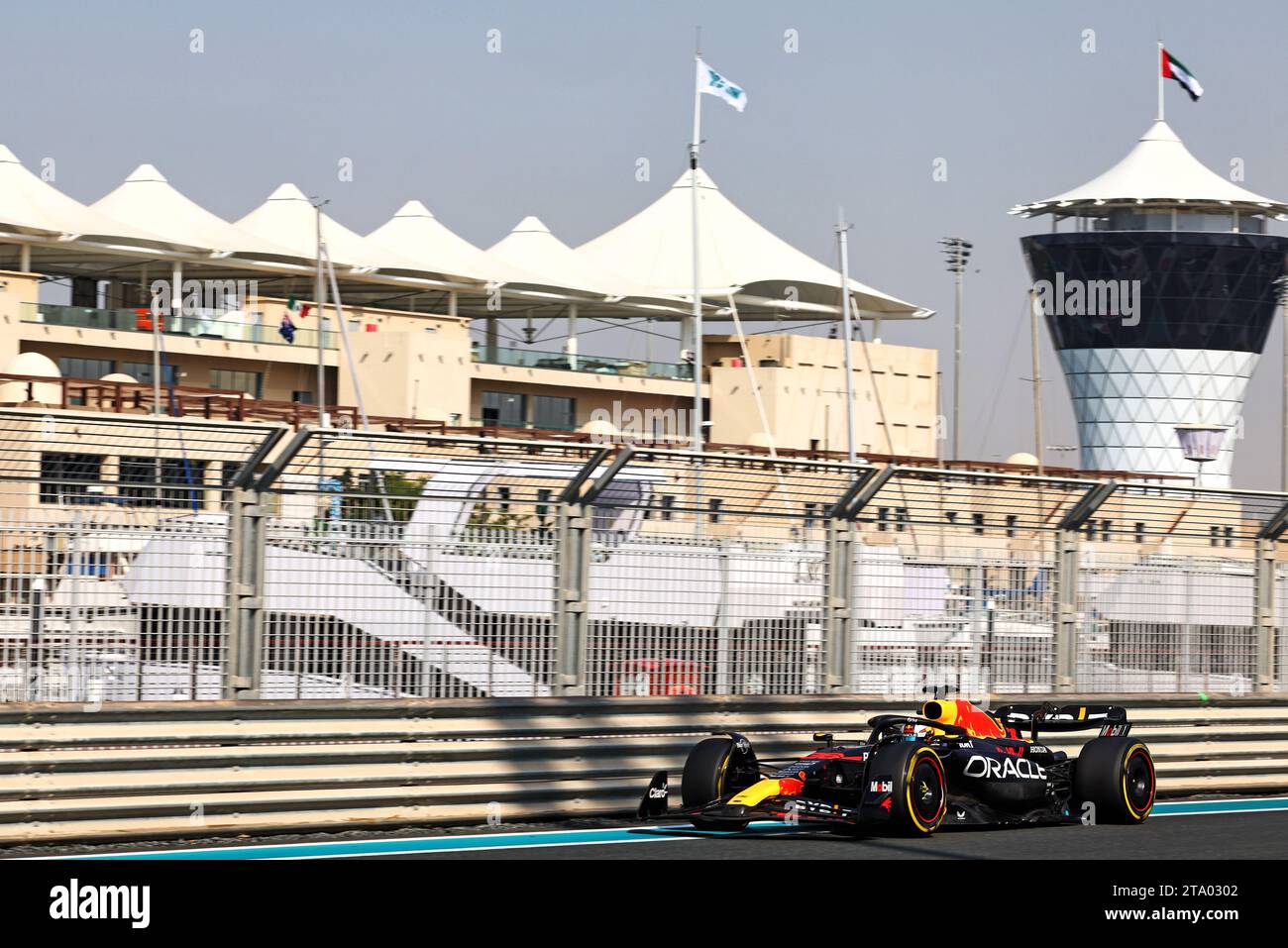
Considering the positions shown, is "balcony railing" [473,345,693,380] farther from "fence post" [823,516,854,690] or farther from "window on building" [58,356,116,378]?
"fence post" [823,516,854,690]

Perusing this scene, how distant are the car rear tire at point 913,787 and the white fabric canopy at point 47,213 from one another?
5266 centimetres

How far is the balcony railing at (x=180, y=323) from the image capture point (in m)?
59.0

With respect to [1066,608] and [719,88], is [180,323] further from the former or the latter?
[1066,608]

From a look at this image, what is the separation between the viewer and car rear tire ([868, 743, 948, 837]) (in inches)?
422

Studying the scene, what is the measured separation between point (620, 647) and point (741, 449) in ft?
159

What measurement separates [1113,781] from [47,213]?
54382 millimetres

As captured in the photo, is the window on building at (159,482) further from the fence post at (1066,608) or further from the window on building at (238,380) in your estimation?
the window on building at (238,380)

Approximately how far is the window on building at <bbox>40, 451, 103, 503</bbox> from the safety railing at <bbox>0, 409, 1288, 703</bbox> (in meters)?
0.02

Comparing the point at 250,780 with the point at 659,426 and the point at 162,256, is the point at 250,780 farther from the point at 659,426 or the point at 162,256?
the point at 659,426

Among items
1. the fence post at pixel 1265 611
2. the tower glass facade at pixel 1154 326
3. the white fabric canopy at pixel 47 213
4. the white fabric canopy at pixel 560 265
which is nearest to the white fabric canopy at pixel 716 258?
the white fabric canopy at pixel 560 265

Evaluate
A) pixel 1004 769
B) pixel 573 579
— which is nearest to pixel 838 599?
pixel 1004 769
